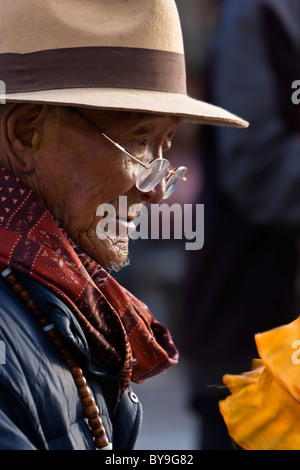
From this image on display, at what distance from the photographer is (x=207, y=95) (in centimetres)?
423

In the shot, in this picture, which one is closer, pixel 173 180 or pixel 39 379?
pixel 39 379

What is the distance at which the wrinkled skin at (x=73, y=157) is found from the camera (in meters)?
2.24

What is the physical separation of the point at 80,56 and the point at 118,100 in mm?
160

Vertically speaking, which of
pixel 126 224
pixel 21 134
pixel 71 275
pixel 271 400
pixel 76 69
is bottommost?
pixel 271 400

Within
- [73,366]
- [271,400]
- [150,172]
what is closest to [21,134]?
[150,172]

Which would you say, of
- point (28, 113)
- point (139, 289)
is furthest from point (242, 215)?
point (139, 289)

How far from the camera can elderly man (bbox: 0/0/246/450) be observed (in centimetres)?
207

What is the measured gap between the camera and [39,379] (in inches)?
78.4

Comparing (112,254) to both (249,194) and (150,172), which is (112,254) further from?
(249,194)

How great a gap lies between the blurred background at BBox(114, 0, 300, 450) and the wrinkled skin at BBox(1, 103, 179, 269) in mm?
1779

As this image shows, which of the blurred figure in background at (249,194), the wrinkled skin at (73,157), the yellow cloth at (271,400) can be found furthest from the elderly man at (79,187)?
the blurred figure in background at (249,194)

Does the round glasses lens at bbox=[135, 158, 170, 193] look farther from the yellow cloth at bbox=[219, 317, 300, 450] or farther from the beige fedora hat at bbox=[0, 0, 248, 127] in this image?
the yellow cloth at bbox=[219, 317, 300, 450]

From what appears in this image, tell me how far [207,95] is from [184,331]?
118 centimetres
